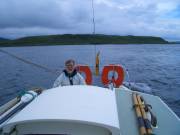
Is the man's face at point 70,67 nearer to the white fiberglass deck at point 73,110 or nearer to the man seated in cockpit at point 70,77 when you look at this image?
the man seated in cockpit at point 70,77

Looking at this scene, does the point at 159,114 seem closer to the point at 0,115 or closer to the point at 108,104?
the point at 108,104

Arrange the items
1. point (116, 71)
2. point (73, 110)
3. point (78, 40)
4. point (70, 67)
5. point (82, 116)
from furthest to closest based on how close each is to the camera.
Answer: point (78, 40) < point (116, 71) < point (70, 67) < point (73, 110) < point (82, 116)

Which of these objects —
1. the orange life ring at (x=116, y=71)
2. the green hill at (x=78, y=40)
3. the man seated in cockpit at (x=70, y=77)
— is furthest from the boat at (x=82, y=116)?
the green hill at (x=78, y=40)

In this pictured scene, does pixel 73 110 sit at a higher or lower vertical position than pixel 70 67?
higher

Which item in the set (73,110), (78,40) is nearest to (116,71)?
(73,110)

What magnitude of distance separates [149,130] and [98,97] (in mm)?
912

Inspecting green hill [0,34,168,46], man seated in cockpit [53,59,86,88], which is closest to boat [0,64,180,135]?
man seated in cockpit [53,59,86,88]

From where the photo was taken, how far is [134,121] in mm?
5223

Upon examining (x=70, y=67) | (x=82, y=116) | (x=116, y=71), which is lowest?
(x=116, y=71)

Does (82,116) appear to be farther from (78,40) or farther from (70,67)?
(78,40)

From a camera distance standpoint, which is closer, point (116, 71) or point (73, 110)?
point (73, 110)

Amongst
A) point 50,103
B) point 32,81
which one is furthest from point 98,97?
point 32,81

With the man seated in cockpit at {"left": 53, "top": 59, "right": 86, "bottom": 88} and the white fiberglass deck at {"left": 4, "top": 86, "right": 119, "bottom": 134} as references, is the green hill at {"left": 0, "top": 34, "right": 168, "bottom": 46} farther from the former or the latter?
the white fiberglass deck at {"left": 4, "top": 86, "right": 119, "bottom": 134}

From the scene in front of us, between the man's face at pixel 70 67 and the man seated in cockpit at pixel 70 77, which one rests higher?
the man's face at pixel 70 67
